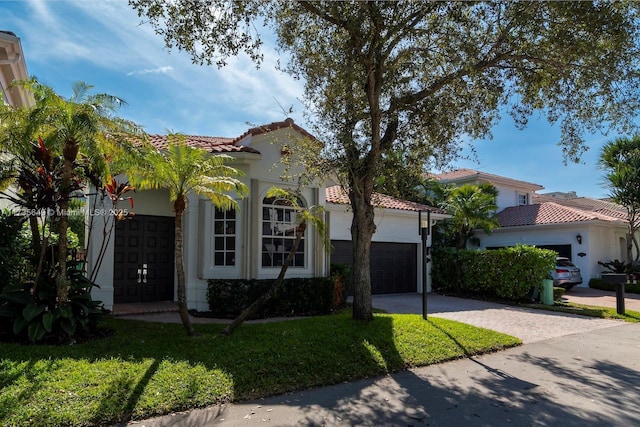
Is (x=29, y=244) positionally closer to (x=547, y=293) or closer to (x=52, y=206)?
(x=52, y=206)

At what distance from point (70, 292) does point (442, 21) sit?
8.92 metres

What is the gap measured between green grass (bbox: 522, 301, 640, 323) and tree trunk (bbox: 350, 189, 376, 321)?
8359 mm

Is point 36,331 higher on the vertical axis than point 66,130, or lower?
lower

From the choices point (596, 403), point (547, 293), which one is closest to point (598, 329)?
point (547, 293)

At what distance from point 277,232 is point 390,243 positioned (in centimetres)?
740

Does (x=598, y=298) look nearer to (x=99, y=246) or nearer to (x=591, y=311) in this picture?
(x=591, y=311)

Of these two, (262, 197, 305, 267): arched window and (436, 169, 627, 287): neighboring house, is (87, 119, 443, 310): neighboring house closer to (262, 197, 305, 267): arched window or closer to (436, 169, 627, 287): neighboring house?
(262, 197, 305, 267): arched window

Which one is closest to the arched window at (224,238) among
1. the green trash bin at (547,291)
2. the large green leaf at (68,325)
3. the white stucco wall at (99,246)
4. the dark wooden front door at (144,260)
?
the dark wooden front door at (144,260)

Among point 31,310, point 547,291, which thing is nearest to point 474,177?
point 547,291

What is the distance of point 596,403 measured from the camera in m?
5.68

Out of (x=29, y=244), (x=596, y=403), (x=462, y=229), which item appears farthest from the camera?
(x=462, y=229)

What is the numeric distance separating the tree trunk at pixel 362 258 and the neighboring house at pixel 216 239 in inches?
62.6

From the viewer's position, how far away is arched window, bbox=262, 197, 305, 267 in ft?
38.8

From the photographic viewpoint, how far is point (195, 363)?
627 cm
